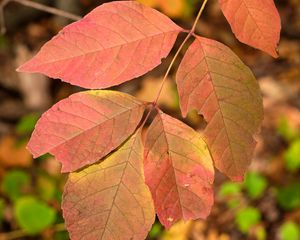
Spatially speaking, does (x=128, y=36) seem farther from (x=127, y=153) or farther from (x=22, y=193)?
(x=22, y=193)

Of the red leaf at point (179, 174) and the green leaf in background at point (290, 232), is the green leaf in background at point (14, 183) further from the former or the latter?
the red leaf at point (179, 174)

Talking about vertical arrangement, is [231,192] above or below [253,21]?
below

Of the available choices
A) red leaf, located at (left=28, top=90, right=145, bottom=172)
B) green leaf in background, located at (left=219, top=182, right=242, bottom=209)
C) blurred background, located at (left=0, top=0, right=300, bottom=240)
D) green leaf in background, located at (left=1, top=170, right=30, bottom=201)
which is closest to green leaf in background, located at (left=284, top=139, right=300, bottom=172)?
blurred background, located at (left=0, top=0, right=300, bottom=240)

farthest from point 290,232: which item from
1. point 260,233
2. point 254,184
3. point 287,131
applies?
point 287,131

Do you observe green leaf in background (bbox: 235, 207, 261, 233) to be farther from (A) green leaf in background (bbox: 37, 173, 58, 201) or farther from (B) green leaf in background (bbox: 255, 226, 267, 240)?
(A) green leaf in background (bbox: 37, 173, 58, 201)

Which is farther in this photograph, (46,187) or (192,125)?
(192,125)

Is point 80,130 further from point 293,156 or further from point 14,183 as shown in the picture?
point 293,156

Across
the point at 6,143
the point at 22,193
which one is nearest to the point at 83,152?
the point at 22,193
